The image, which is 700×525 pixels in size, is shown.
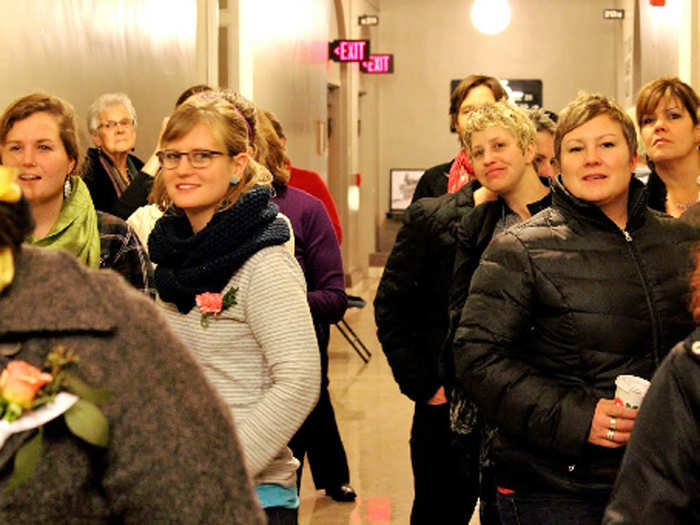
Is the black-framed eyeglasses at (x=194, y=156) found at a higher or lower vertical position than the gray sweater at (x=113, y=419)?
higher

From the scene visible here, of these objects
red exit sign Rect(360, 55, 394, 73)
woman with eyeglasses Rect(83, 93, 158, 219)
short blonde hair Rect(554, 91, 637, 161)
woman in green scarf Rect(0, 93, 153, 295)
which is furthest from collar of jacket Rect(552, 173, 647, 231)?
red exit sign Rect(360, 55, 394, 73)

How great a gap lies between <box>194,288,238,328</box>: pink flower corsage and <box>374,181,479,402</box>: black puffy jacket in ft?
4.22

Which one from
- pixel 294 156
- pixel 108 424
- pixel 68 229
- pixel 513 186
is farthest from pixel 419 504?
pixel 294 156

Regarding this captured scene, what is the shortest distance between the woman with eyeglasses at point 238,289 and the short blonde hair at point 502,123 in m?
0.99

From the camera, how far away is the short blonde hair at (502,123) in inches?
137

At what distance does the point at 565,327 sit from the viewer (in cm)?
269

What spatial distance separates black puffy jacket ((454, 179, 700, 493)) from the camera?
2660 mm

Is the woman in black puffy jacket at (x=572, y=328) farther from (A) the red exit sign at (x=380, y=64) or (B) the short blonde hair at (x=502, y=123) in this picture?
(A) the red exit sign at (x=380, y=64)

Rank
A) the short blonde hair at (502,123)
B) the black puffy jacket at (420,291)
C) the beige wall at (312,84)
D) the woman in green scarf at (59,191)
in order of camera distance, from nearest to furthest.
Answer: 1. the woman in green scarf at (59,191)
2. the short blonde hair at (502,123)
3. the black puffy jacket at (420,291)
4. the beige wall at (312,84)

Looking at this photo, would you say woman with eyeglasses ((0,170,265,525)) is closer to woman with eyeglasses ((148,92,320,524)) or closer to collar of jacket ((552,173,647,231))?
woman with eyeglasses ((148,92,320,524))

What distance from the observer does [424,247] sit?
3666 millimetres

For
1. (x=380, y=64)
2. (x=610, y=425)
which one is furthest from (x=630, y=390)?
(x=380, y=64)

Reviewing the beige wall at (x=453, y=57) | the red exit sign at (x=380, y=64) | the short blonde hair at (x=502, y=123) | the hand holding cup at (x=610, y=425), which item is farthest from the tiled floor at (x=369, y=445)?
the beige wall at (x=453, y=57)

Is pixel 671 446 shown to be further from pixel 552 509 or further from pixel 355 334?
pixel 355 334
